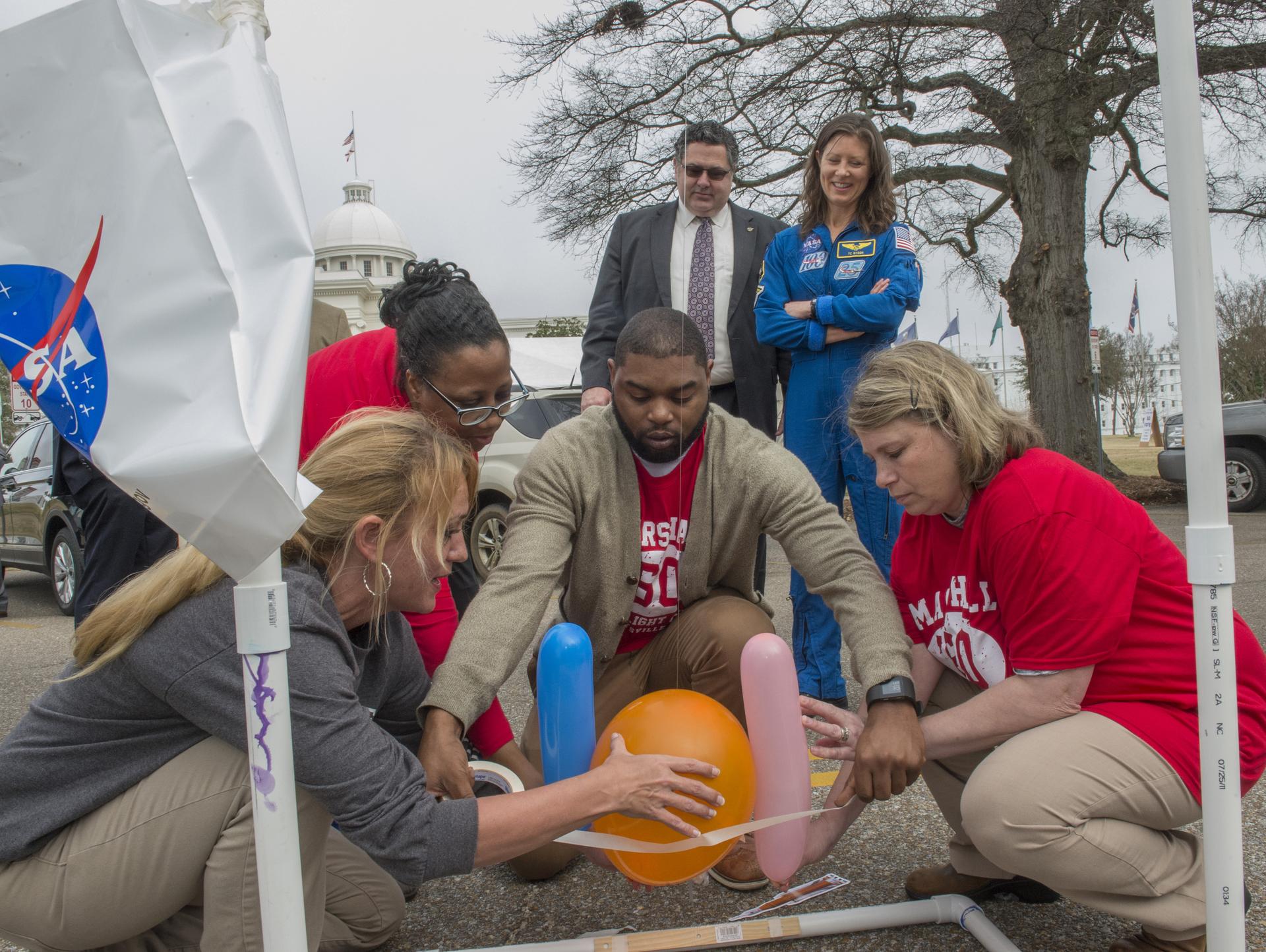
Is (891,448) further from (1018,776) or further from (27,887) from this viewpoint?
(27,887)

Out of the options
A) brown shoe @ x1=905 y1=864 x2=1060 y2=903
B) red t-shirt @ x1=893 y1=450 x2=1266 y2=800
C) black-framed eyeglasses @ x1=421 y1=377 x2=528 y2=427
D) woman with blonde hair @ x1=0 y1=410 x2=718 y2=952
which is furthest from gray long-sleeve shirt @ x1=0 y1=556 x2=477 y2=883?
brown shoe @ x1=905 y1=864 x2=1060 y2=903

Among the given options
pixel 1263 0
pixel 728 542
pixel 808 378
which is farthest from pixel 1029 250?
pixel 728 542

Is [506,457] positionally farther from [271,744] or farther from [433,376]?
[271,744]

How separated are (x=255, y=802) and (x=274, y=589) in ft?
0.90

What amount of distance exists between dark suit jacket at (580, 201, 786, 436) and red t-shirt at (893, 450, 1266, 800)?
1.69 meters

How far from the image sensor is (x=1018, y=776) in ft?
6.09

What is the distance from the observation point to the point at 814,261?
361 cm

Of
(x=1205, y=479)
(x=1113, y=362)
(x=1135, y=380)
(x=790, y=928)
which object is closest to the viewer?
(x=1205, y=479)

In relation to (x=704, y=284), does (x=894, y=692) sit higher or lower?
lower

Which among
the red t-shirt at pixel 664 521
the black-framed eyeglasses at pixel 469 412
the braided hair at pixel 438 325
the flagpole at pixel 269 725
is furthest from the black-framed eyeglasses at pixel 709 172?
the flagpole at pixel 269 725

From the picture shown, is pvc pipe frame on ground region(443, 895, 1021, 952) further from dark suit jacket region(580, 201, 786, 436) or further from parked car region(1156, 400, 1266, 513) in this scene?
parked car region(1156, 400, 1266, 513)

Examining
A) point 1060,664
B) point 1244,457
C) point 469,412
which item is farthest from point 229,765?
point 1244,457

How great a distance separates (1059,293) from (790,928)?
Answer: 32.4 ft

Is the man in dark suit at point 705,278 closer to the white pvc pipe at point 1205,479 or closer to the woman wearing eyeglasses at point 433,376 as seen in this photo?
the woman wearing eyeglasses at point 433,376
